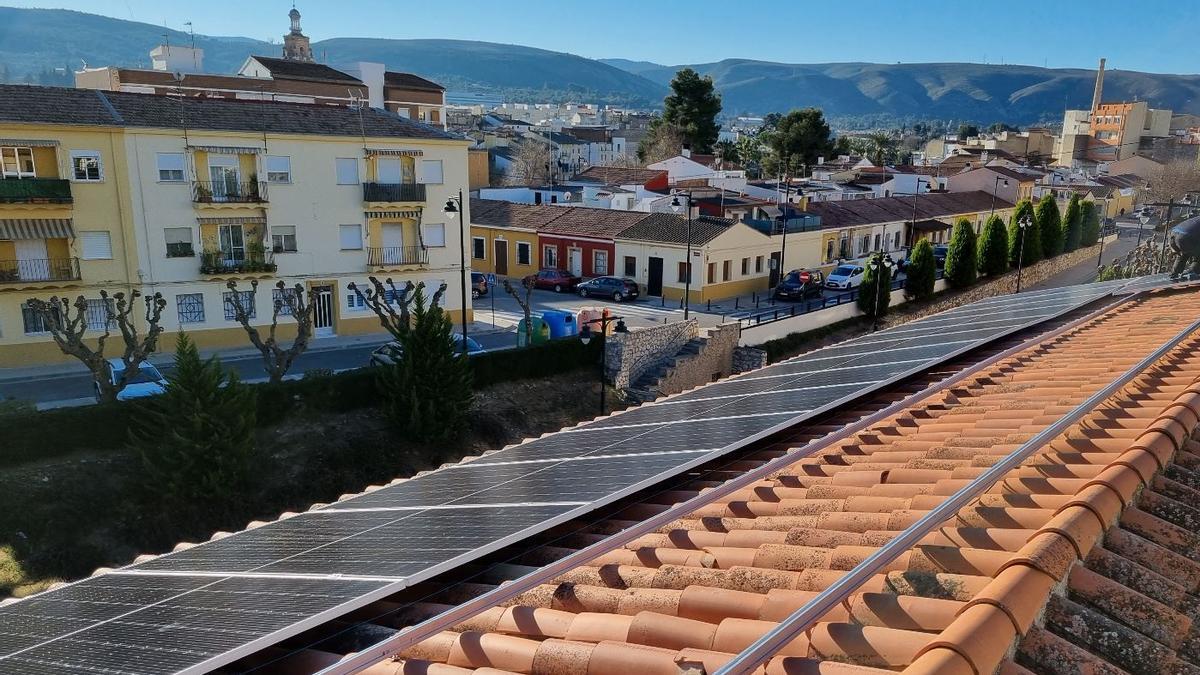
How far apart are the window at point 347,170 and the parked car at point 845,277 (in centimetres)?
2694

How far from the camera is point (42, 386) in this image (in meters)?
27.5

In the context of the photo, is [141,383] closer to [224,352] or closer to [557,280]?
[224,352]

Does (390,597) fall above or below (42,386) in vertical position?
above

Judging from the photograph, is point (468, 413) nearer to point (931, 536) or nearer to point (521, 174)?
Answer: point (931, 536)

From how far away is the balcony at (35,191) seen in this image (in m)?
28.1

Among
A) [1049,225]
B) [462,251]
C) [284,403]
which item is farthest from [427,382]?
[1049,225]

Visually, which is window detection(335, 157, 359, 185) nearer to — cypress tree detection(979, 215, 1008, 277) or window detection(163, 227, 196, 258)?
window detection(163, 227, 196, 258)

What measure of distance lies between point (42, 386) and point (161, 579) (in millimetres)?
26500

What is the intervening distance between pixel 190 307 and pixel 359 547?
2976 centimetres

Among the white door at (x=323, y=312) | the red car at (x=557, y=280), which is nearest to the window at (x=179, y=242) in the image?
the white door at (x=323, y=312)

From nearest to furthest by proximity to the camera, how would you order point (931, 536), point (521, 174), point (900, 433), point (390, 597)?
point (931, 536), point (390, 597), point (900, 433), point (521, 174)

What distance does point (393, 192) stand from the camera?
34.7 metres

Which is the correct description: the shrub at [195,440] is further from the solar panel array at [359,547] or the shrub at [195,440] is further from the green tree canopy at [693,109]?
the green tree canopy at [693,109]

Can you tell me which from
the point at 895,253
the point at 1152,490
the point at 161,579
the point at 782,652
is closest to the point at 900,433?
the point at 1152,490
